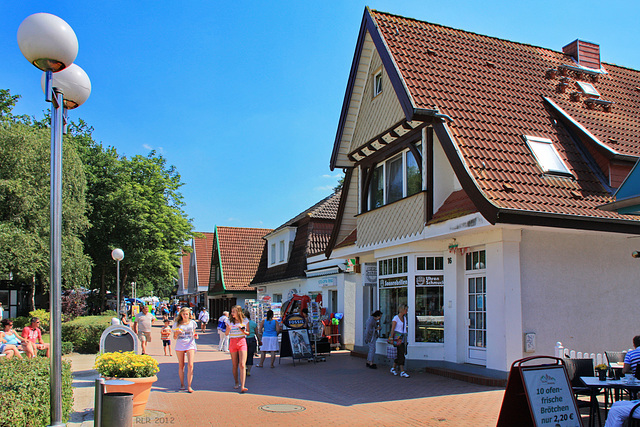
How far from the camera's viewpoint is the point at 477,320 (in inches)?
495

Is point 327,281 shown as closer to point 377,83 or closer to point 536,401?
point 377,83

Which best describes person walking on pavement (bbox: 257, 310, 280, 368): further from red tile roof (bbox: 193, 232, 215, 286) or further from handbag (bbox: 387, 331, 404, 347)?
red tile roof (bbox: 193, 232, 215, 286)

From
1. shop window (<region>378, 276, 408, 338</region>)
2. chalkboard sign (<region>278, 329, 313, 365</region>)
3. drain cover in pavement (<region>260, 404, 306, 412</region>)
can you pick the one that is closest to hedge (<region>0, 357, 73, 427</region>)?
drain cover in pavement (<region>260, 404, 306, 412</region>)

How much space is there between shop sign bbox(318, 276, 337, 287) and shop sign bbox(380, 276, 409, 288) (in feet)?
19.9

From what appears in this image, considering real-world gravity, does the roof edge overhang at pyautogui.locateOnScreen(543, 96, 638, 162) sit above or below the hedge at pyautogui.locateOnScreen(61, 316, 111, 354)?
above

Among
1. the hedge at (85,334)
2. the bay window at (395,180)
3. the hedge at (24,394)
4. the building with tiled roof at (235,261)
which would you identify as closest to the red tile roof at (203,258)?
the building with tiled roof at (235,261)

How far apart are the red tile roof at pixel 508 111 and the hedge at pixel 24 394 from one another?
7.89 m

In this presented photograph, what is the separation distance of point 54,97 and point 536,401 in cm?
634

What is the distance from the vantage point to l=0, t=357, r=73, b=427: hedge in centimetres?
629

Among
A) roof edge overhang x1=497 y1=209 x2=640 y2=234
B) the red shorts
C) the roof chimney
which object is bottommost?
the red shorts

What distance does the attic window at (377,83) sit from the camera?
53.3 ft

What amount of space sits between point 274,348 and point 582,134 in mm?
9928

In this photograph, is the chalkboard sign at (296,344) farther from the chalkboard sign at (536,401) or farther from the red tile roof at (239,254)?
the red tile roof at (239,254)

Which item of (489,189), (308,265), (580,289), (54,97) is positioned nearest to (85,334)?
(308,265)
